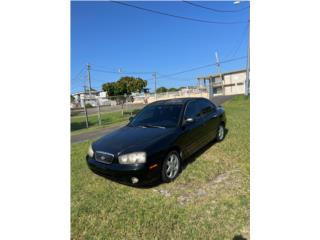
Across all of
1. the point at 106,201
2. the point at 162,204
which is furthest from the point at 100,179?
the point at 162,204

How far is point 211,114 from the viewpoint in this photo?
477cm

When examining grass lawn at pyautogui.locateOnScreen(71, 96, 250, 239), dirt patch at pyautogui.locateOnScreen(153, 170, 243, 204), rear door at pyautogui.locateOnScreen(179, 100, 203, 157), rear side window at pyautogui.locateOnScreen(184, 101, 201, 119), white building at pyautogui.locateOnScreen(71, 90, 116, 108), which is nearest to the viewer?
grass lawn at pyautogui.locateOnScreen(71, 96, 250, 239)

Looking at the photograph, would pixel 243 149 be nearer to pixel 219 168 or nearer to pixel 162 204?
pixel 219 168

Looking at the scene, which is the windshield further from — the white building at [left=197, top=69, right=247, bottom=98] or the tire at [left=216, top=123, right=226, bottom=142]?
the white building at [left=197, top=69, right=247, bottom=98]

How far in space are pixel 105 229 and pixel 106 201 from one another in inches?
23.2

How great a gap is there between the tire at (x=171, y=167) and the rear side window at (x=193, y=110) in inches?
34.5

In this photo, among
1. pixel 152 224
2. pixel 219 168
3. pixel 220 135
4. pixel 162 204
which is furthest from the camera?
pixel 220 135

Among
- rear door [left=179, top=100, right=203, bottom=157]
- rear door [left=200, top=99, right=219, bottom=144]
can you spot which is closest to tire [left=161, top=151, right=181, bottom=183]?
rear door [left=179, top=100, right=203, bottom=157]

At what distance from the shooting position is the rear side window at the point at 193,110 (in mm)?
3897

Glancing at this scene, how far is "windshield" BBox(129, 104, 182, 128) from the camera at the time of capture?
3684mm

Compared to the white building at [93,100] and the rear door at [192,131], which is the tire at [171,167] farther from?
the white building at [93,100]

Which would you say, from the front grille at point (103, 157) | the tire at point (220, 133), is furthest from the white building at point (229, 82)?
the front grille at point (103, 157)

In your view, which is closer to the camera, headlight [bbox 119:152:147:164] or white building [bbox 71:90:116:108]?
headlight [bbox 119:152:147:164]

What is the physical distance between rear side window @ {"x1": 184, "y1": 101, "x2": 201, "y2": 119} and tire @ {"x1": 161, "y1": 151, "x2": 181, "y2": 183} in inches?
34.5
